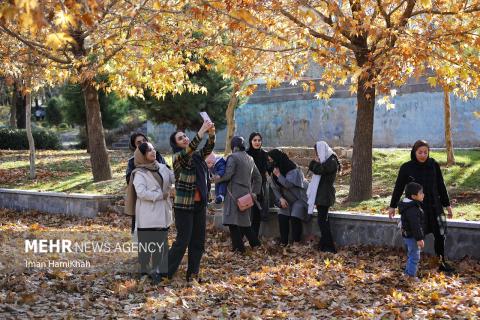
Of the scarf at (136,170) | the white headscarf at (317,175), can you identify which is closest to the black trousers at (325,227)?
the white headscarf at (317,175)

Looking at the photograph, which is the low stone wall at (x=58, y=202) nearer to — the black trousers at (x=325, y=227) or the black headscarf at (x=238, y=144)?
the black headscarf at (x=238, y=144)

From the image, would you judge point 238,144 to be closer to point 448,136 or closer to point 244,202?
point 244,202

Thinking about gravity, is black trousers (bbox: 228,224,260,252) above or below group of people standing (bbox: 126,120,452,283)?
below

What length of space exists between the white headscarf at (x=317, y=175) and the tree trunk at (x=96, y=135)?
8958 millimetres

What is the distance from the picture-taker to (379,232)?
10328 millimetres

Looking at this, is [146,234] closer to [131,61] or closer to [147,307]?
[147,307]

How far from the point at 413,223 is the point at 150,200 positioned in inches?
122

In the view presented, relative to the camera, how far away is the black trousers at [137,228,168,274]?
812 cm

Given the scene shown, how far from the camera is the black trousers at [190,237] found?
26.1 feet

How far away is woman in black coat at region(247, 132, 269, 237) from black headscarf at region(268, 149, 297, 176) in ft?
0.52

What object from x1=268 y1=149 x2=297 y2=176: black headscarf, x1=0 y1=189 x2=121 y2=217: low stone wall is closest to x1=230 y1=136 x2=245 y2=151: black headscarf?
x1=268 y1=149 x2=297 y2=176: black headscarf

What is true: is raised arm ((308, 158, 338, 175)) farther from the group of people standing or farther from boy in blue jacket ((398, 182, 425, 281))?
boy in blue jacket ((398, 182, 425, 281))

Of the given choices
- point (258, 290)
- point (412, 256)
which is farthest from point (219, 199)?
point (412, 256)

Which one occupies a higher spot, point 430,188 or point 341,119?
point 341,119
